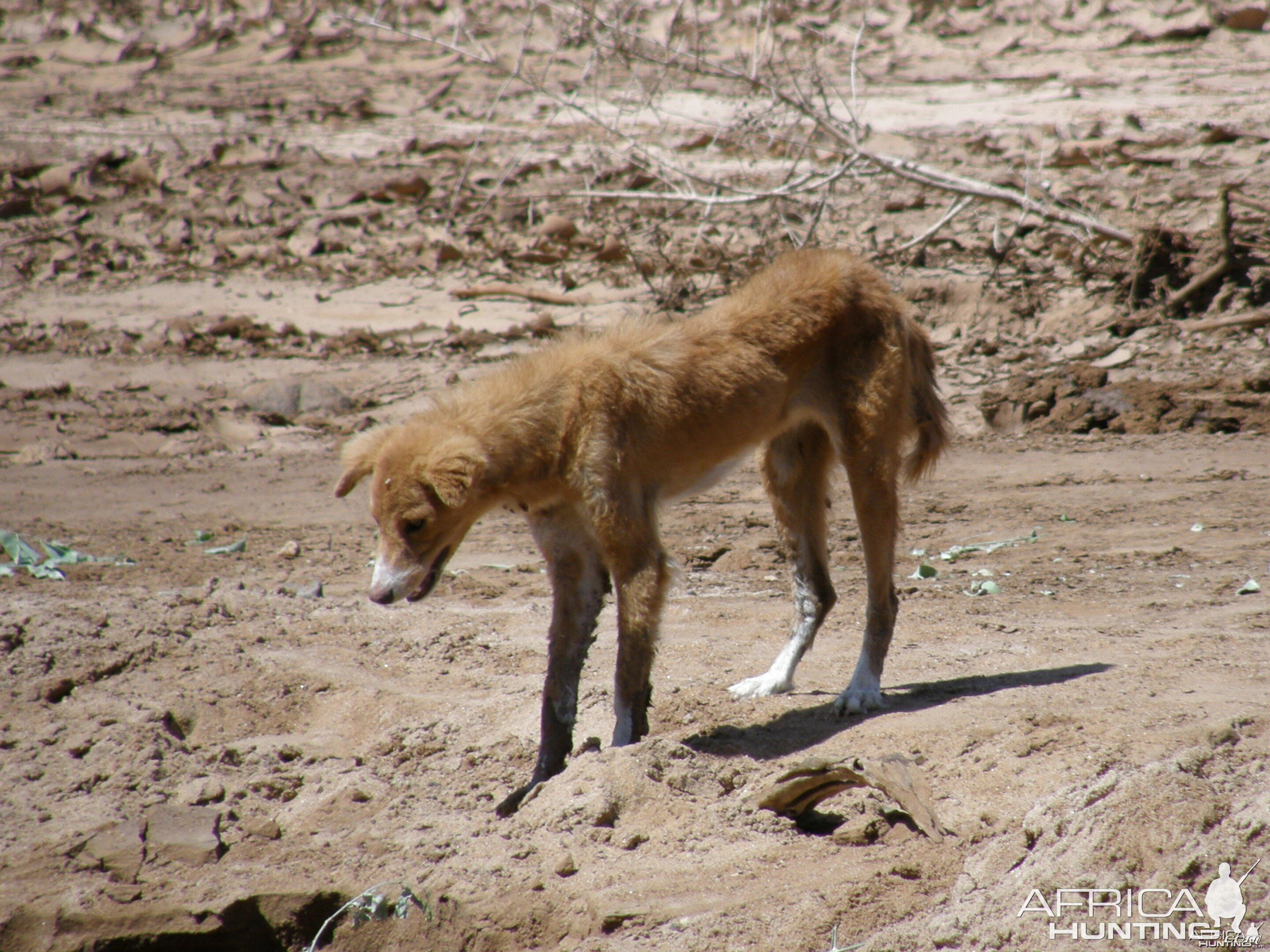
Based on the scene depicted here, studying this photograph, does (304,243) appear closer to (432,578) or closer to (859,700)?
(432,578)

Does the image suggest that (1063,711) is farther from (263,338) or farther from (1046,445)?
(263,338)

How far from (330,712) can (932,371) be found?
3239mm

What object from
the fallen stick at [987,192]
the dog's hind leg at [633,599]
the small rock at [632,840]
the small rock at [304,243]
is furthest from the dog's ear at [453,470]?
the small rock at [304,243]

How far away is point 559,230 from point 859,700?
28.7 feet

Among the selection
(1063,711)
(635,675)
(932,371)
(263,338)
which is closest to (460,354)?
(263,338)

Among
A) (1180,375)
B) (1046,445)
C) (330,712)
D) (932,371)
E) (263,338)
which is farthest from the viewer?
(263,338)

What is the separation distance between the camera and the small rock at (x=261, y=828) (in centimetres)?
430

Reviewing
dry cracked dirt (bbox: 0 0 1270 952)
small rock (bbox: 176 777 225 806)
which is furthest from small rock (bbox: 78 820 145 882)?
small rock (bbox: 176 777 225 806)

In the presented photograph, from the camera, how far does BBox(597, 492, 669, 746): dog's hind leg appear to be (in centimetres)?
463

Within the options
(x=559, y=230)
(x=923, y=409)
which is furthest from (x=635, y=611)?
(x=559, y=230)

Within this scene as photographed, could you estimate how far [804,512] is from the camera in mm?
5703

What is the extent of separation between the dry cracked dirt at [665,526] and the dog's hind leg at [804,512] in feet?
1.21

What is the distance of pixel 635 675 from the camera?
15.3 ft

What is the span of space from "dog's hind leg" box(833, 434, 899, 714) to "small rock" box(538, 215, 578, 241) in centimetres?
803
